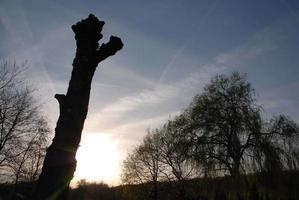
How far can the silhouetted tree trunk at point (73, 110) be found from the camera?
16.2 feet

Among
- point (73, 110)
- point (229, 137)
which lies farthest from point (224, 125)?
point (73, 110)

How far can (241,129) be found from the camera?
2208cm

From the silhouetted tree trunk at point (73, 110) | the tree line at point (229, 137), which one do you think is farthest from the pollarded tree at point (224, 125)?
the silhouetted tree trunk at point (73, 110)

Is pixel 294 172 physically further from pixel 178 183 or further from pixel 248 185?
pixel 178 183

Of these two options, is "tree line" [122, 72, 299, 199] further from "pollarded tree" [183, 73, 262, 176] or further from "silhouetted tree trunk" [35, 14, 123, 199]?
"silhouetted tree trunk" [35, 14, 123, 199]

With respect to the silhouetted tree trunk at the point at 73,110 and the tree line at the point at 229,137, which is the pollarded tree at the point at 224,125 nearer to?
the tree line at the point at 229,137

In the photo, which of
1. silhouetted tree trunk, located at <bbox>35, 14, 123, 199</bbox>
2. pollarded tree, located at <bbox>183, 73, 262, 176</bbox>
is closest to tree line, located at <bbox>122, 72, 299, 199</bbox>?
pollarded tree, located at <bbox>183, 73, 262, 176</bbox>

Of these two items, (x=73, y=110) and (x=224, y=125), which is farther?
(x=224, y=125)

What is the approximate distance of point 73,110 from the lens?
18.1 ft

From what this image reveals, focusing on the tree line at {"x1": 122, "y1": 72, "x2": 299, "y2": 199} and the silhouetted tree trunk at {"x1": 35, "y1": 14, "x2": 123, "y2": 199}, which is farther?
the tree line at {"x1": 122, "y1": 72, "x2": 299, "y2": 199}

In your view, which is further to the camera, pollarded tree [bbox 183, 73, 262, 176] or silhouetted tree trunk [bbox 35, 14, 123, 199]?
pollarded tree [bbox 183, 73, 262, 176]

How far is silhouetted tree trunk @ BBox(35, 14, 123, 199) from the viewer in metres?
4.93

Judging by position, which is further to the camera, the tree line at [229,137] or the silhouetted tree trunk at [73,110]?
the tree line at [229,137]

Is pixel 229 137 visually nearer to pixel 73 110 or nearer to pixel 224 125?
pixel 224 125
